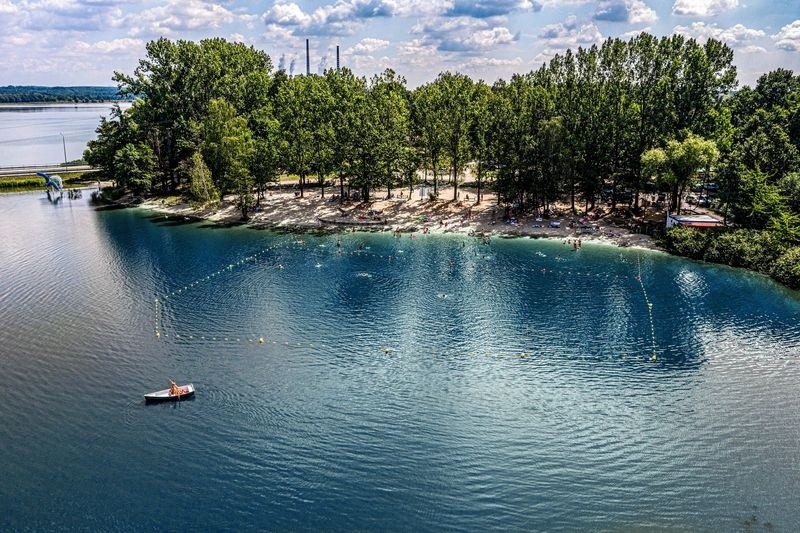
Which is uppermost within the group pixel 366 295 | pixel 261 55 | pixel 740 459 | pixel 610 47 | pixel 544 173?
pixel 261 55

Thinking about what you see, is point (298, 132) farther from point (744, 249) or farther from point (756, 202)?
point (756, 202)

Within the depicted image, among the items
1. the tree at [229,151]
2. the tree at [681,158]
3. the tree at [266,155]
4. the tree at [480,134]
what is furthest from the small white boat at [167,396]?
the tree at [681,158]

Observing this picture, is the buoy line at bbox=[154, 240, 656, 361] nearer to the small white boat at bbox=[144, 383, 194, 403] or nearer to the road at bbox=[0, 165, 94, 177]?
the small white boat at bbox=[144, 383, 194, 403]

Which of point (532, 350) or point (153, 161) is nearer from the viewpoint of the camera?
point (532, 350)

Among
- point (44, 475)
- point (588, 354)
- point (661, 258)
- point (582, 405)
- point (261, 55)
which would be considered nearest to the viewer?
point (44, 475)

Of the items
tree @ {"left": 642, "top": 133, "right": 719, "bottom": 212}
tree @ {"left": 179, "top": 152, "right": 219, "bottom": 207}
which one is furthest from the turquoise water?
tree @ {"left": 179, "top": 152, "right": 219, "bottom": 207}

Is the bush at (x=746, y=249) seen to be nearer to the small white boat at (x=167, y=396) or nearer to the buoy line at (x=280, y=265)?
the buoy line at (x=280, y=265)

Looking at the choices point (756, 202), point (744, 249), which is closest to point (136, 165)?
point (744, 249)

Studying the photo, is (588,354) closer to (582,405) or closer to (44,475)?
(582,405)

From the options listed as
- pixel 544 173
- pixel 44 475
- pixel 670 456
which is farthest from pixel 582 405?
pixel 544 173
